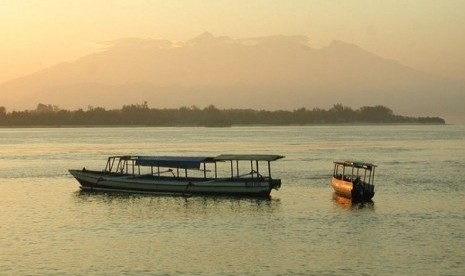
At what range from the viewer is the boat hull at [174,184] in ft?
220

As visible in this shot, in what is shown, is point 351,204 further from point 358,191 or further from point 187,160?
point 187,160

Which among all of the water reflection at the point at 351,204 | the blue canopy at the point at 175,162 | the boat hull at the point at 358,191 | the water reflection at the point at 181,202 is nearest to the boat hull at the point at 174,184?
the water reflection at the point at 181,202

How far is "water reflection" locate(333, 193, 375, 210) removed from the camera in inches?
2459

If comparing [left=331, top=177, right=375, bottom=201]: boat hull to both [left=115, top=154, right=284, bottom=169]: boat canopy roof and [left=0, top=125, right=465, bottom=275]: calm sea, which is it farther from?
[left=115, top=154, right=284, bottom=169]: boat canopy roof

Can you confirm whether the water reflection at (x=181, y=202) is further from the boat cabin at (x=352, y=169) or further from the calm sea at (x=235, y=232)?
the boat cabin at (x=352, y=169)

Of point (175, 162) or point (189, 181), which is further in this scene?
point (175, 162)

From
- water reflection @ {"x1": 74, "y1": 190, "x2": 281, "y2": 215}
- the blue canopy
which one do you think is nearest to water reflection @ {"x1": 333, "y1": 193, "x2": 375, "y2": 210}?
water reflection @ {"x1": 74, "y1": 190, "x2": 281, "y2": 215}

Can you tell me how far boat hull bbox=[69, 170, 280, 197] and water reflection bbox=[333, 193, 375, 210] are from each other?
5759 millimetres

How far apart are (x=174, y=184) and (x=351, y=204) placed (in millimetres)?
16548

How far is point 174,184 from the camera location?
70.2 metres

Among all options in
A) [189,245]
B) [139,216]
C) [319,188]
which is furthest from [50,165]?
[189,245]

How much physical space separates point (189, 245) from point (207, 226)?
798cm

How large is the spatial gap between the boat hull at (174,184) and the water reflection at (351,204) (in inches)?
227

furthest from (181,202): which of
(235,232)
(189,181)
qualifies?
(235,232)
